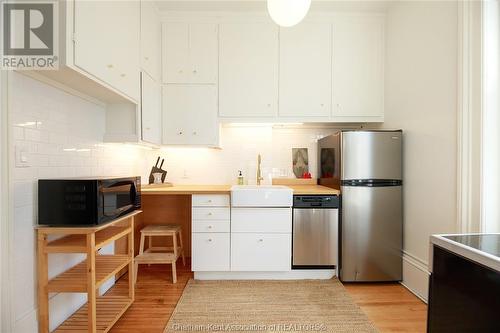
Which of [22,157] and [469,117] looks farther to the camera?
[469,117]

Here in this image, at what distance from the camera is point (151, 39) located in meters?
2.43

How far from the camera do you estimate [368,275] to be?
2.34 meters

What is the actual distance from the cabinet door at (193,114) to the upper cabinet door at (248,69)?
0.41ft

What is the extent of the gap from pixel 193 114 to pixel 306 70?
1.28 m

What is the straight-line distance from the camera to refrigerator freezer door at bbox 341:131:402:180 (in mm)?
2283

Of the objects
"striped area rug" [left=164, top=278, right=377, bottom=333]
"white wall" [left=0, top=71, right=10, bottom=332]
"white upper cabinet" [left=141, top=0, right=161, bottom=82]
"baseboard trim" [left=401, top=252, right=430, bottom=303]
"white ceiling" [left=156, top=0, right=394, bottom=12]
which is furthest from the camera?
"white ceiling" [left=156, top=0, right=394, bottom=12]

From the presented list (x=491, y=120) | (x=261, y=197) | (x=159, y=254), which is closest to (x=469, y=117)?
(x=491, y=120)

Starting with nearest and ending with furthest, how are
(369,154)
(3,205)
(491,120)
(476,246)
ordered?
(476,246) < (3,205) < (491,120) < (369,154)

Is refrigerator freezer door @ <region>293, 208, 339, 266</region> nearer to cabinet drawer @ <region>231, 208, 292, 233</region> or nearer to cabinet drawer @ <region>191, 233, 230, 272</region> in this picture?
cabinet drawer @ <region>231, 208, 292, 233</region>

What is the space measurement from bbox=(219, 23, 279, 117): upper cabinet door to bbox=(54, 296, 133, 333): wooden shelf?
1.89 meters

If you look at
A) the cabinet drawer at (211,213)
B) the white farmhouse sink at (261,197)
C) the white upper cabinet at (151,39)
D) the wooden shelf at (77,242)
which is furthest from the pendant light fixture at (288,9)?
the wooden shelf at (77,242)

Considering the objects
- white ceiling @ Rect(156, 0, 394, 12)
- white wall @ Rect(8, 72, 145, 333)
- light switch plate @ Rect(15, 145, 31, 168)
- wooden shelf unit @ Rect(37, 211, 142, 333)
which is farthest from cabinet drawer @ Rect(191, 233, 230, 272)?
white ceiling @ Rect(156, 0, 394, 12)

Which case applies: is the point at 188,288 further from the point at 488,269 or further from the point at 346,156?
the point at 488,269

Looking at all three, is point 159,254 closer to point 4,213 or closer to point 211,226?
point 211,226
